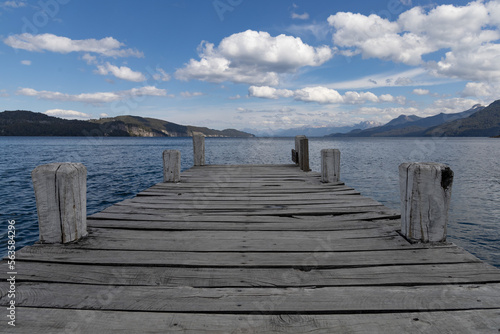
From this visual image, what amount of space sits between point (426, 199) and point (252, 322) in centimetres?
241

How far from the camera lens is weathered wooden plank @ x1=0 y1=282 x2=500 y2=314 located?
Result: 2139mm

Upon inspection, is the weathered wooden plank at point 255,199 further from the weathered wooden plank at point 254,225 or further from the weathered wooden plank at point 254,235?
the weathered wooden plank at point 254,235

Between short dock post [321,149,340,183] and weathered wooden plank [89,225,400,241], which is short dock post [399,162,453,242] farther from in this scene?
short dock post [321,149,340,183]

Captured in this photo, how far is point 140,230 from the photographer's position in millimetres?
3982

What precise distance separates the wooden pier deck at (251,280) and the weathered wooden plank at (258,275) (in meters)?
0.01

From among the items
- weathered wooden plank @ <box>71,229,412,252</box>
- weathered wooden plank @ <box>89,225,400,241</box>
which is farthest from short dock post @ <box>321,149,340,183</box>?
weathered wooden plank @ <box>71,229,412,252</box>

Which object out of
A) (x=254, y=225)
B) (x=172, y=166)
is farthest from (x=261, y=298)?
(x=172, y=166)

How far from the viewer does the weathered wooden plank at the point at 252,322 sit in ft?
6.27

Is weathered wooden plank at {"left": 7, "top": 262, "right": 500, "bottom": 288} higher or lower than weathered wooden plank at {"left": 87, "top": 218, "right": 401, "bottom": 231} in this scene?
lower

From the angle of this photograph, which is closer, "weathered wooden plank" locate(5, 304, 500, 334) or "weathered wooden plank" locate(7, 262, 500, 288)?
"weathered wooden plank" locate(5, 304, 500, 334)

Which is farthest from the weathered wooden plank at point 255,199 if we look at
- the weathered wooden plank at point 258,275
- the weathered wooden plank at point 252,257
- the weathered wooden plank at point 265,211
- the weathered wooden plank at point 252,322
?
the weathered wooden plank at point 252,322

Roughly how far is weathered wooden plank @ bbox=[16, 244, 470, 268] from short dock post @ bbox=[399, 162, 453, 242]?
0.22 meters

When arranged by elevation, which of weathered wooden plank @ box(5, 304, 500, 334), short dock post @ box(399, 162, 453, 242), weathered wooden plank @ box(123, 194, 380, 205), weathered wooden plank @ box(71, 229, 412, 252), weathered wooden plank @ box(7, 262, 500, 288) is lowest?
weathered wooden plank @ box(5, 304, 500, 334)

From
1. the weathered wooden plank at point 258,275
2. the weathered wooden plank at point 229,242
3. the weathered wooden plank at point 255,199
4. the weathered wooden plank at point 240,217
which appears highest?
the weathered wooden plank at point 255,199
